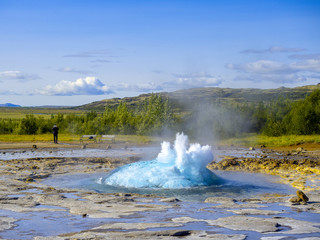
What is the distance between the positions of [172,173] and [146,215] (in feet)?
17.1

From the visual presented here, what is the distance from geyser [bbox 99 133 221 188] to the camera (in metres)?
14.4

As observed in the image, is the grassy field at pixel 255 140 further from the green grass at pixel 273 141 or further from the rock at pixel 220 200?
the rock at pixel 220 200

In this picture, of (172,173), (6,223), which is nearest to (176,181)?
(172,173)

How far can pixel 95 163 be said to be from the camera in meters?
21.9

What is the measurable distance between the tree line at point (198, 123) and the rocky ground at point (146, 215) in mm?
19381

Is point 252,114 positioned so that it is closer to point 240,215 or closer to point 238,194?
point 238,194

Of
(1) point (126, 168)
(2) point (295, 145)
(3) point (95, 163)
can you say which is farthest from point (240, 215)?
(2) point (295, 145)

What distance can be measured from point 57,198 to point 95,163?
10318mm

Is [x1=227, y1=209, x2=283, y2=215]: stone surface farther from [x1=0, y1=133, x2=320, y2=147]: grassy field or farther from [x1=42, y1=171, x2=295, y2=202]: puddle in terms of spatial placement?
[x1=0, y1=133, x2=320, y2=147]: grassy field

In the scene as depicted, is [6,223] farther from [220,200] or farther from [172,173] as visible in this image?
[172,173]

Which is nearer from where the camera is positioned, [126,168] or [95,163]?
[126,168]

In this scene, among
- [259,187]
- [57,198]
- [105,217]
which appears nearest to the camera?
[105,217]

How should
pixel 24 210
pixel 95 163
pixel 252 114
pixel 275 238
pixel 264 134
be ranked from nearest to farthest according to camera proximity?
1. pixel 275 238
2. pixel 24 210
3. pixel 95 163
4. pixel 264 134
5. pixel 252 114

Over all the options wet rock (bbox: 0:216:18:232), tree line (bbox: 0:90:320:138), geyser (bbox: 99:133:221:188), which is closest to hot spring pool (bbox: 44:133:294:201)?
geyser (bbox: 99:133:221:188)
